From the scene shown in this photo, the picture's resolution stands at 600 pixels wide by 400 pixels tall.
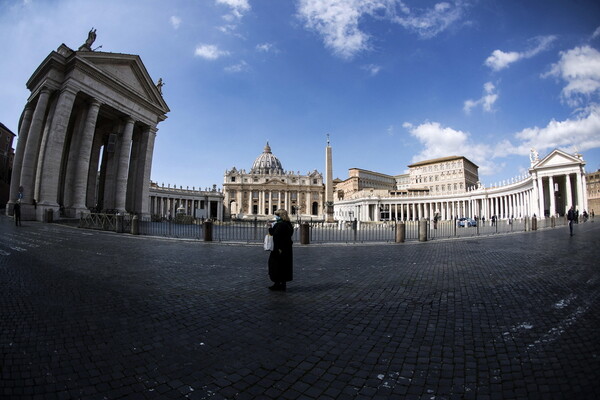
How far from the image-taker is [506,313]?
3904mm

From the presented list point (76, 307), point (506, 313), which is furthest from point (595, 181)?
point (76, 307)

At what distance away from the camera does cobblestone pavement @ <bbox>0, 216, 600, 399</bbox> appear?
2211 mm

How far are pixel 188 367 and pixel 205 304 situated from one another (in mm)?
1863

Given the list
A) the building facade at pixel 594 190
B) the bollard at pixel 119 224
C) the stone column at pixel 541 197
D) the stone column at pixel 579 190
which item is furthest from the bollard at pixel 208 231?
the building facade at pixel 594 190

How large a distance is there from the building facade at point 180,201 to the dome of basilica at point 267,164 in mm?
31790

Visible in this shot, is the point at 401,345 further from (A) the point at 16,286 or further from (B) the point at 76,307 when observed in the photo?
(A) the point at 16,286

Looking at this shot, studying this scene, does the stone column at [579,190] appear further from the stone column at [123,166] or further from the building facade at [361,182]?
the building facade at [361,182]

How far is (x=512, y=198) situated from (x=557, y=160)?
13.9 metres

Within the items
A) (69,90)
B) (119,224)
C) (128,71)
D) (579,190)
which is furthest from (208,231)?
(579,190)

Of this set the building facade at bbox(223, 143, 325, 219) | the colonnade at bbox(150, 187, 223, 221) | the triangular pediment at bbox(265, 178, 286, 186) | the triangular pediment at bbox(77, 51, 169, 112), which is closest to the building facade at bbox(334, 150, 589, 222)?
the building facade at bbox(223, 143, 325, 219)

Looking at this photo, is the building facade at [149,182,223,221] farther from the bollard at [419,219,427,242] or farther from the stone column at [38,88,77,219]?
the bollard at [419,219,427,242]

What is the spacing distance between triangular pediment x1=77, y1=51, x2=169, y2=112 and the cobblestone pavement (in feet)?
84.5

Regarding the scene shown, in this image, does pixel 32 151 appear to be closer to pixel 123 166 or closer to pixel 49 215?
pixel 123 166

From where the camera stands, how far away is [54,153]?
69.0ft
